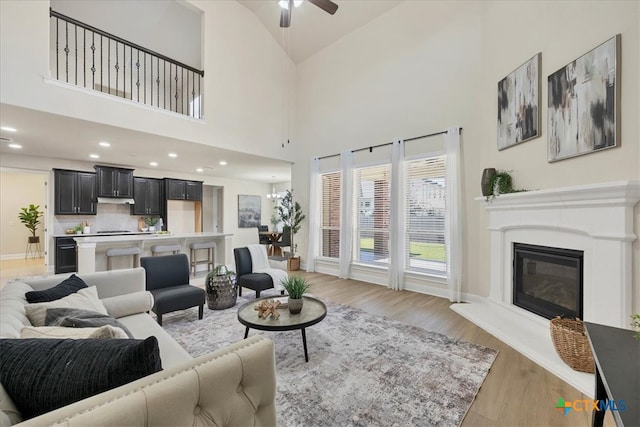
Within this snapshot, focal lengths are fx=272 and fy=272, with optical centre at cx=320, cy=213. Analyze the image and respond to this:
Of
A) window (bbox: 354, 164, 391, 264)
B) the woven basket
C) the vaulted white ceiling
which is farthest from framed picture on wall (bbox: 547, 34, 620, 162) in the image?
the vaulted white ceiling

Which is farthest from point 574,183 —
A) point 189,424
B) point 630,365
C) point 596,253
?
point 189,424

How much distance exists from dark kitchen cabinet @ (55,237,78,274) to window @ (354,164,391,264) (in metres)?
6.33

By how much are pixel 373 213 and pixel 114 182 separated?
6425 mm

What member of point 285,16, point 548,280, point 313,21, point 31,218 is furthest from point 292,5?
point 31,218

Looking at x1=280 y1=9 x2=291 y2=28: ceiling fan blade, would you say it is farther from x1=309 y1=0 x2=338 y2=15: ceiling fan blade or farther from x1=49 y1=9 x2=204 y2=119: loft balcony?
x1=49 y1=9 x2=204 y2=119: loft balcony

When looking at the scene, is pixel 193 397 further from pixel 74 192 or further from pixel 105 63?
pixel 105 63

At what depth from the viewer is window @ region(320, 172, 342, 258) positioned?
6.18m

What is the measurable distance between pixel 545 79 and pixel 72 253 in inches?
354

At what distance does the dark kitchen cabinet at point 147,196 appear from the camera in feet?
23.9

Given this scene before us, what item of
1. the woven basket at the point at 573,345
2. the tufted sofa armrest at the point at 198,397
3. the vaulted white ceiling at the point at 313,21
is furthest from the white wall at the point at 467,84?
the tufted sofa armrest at the point at 198,397

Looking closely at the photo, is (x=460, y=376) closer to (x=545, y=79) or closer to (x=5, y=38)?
(x=545, y=79)

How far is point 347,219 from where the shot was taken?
574cm

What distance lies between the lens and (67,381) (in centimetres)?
92

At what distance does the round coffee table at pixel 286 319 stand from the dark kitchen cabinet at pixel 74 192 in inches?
238
